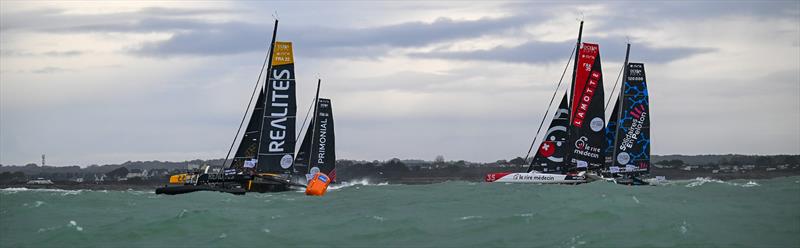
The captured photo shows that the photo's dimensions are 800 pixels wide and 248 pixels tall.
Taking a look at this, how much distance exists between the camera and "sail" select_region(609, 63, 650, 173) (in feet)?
236

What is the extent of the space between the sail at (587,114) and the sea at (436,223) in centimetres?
1996

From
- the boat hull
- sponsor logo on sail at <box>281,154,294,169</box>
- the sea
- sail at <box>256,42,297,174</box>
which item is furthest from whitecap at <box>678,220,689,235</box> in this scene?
sponsor logo on sail at <box>281,154,294,169</box>

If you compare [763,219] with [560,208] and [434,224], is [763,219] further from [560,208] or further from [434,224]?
[434,224]

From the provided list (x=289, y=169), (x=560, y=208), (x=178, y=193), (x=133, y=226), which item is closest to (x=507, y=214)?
(x=560, y=208)

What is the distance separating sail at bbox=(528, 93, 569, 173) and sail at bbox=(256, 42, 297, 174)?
1475 centimetres

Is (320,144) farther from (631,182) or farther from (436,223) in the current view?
(436,223)

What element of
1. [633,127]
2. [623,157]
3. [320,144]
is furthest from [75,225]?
[320,144]

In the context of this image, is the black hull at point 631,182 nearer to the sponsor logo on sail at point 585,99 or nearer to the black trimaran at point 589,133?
the black trimaran at point 589,133

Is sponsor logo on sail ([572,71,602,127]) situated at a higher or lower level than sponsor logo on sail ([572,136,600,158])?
higher

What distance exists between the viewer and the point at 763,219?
39.9 m

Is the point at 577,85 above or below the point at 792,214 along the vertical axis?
above

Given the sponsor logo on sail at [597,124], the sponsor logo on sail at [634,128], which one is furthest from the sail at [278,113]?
the sponsor logo on sail at [634,128]

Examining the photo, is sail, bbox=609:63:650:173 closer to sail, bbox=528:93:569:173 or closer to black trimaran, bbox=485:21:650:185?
black trimaran, bbox=485:21:650:185

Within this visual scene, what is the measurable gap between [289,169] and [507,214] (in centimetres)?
3101
